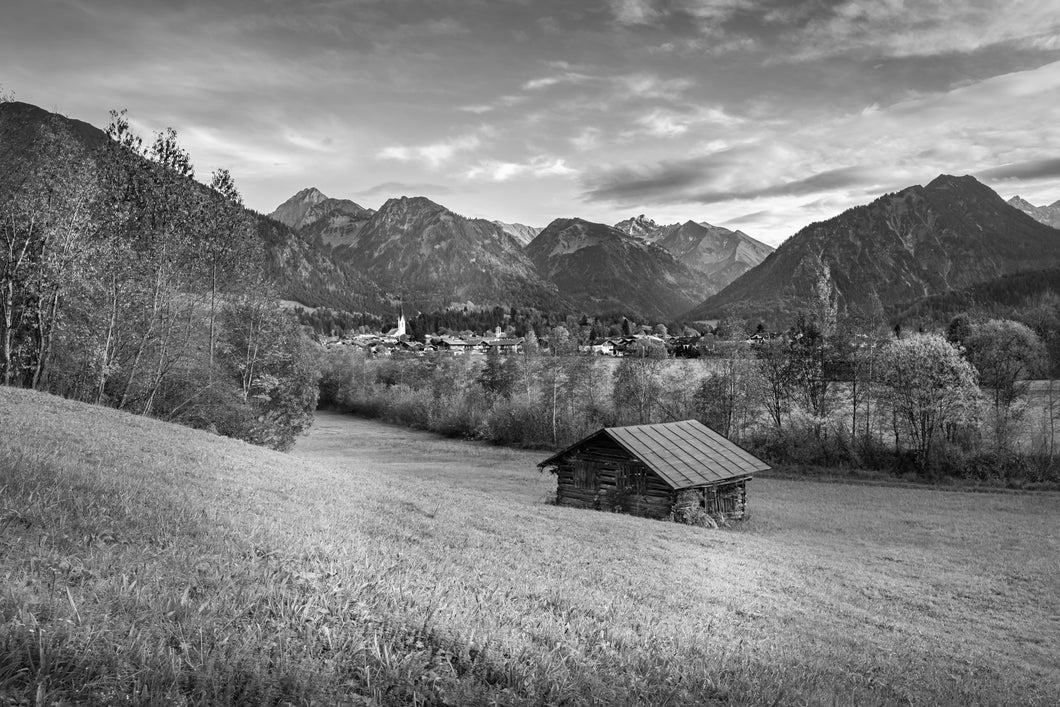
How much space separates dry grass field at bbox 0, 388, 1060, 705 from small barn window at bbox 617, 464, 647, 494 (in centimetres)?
1045

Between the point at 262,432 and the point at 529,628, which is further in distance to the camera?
the point at 262,432

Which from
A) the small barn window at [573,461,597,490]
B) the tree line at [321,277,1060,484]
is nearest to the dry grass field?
the small barn window at [573,461,597,490]

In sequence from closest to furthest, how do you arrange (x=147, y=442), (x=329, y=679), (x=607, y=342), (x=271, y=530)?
(x=329, y=679)
(x=271, y=530)
(x=147, y=442)
(x=607, y=342)

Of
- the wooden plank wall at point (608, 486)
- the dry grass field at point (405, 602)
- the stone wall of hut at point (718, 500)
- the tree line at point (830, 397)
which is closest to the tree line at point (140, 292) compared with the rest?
the dry grass field at point (405, 602)

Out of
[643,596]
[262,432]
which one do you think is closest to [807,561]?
[643,596]

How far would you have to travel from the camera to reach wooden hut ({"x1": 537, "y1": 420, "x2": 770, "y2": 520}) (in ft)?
119

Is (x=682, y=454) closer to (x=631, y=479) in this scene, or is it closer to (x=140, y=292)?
(x=631, y=479)

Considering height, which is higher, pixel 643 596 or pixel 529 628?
pixel 529 628

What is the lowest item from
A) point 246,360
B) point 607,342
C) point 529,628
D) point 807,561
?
point 807,561

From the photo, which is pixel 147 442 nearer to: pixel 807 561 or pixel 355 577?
pixel 355 577

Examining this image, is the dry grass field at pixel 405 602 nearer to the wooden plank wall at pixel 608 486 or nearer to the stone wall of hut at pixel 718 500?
the stone wall of hut at pixel 718 500

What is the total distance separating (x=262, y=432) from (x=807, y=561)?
121 ft

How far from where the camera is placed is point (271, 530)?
1109 centimetres

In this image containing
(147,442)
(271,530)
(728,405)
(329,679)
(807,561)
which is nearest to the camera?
(329,679)
